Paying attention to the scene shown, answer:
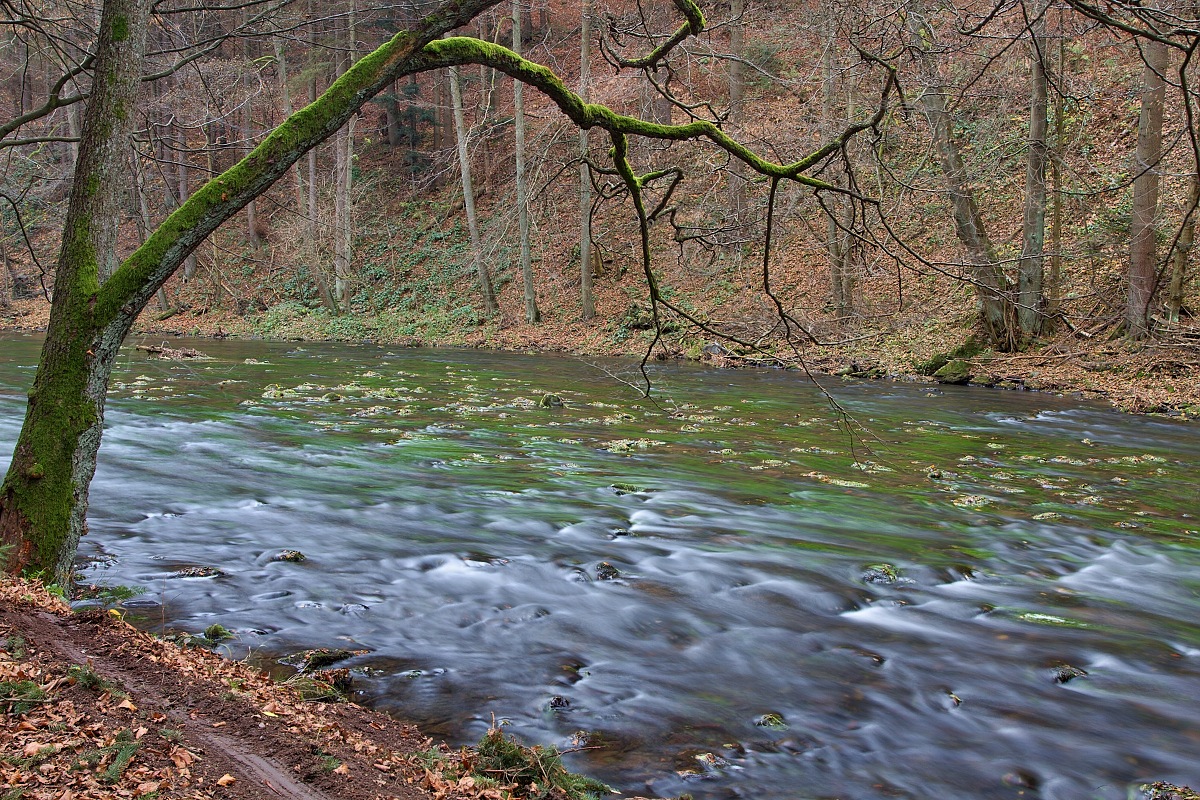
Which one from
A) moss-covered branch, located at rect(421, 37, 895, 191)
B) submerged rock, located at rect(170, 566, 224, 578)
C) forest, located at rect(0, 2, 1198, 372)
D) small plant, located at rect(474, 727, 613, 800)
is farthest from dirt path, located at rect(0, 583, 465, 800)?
moss-covered branch, located at rect(421, 37, 895, 191)

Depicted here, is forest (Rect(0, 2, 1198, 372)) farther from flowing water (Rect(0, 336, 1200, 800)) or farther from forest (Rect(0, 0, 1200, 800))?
flowing water (Rect(0, 336, 1200, 800))

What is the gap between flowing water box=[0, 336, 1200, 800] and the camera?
456cm

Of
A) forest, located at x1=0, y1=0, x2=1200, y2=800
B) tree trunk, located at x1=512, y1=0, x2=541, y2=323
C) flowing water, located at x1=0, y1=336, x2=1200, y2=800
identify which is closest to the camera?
forest, located at x1=0, y1=0, x2=1200, y2=800

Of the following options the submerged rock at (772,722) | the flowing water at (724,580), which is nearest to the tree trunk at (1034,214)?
the flowing water at (724,580)

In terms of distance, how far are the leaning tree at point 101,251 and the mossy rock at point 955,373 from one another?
541 inches

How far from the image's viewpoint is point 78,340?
4.71m

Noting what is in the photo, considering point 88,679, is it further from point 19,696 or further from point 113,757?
point 113,757

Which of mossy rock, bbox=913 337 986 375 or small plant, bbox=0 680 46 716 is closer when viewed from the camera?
small plant, bbox=0 680 46 716

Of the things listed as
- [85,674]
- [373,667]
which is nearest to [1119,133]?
[373,667]

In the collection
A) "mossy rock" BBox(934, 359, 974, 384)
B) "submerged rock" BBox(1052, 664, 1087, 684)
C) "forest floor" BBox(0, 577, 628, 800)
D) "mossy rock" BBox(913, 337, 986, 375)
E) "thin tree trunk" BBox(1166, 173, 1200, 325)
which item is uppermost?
"thin tree trunk" BBox(1166, 173, 1200, 325)

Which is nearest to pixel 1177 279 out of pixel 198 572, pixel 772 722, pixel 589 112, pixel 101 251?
pixel 589 112

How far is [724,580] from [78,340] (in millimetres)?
4652

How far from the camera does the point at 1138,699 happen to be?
5.08 m

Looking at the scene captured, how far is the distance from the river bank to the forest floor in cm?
276
